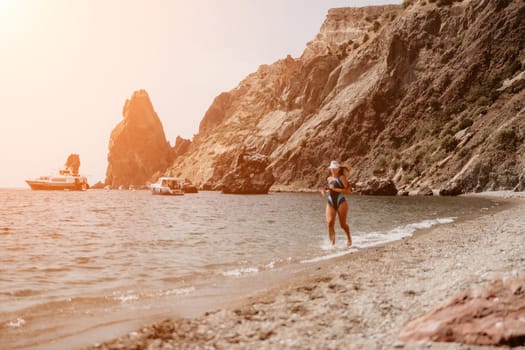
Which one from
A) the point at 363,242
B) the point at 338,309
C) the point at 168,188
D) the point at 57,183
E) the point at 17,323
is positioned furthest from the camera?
the point at 57,183

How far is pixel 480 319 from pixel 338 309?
91.3 inches

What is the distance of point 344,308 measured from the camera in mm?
6805

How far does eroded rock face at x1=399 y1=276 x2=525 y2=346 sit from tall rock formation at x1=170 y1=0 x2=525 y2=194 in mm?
61597

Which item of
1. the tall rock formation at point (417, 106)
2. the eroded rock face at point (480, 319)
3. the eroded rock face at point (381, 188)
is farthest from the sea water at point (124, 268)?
the eroded rock face at point (381, 188)

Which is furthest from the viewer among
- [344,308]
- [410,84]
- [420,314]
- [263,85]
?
[263,85]

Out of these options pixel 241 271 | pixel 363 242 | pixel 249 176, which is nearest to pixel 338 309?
pixel 241 271

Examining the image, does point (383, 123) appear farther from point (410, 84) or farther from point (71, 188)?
point (71, 188)

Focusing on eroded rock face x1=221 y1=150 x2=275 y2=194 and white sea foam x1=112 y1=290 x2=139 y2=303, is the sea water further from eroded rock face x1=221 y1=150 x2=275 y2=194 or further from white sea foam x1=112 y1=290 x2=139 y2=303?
eroded rock face x1=221 y1=150 x2=275 y2=194

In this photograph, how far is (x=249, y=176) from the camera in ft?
341

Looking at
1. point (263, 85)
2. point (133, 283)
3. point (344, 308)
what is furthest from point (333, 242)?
point (263, 85)

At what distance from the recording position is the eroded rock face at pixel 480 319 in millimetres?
4656

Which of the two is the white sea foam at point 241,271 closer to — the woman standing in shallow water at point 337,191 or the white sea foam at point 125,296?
the white sea foam at point 125,296

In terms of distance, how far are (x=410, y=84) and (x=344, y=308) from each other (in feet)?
324

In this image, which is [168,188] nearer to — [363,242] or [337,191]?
[363,242]
